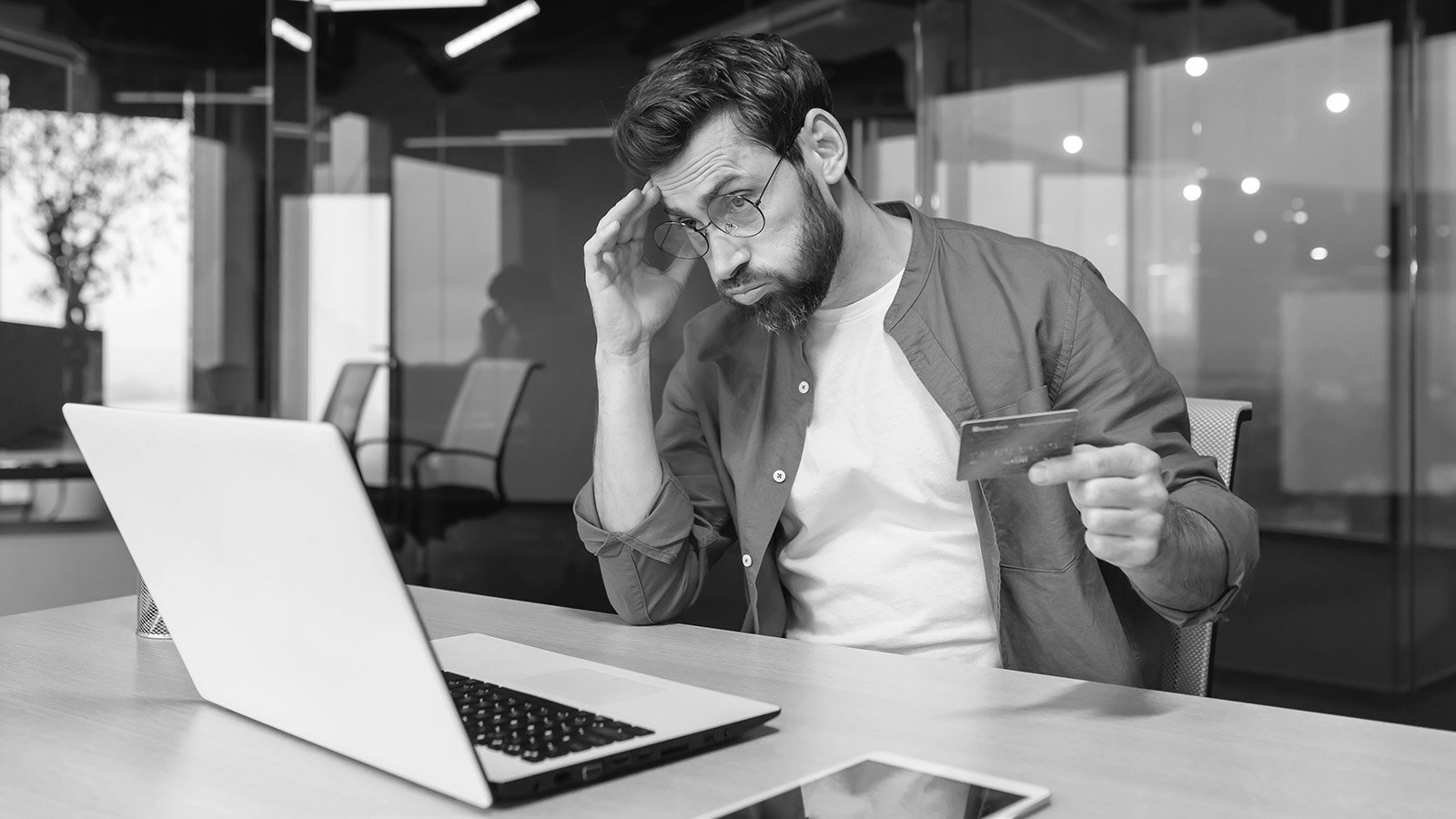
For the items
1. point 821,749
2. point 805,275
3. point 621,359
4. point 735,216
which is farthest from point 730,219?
point 821,749

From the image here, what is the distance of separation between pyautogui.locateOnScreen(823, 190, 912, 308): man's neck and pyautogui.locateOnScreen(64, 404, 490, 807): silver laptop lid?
0.91 m

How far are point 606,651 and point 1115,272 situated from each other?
290cm

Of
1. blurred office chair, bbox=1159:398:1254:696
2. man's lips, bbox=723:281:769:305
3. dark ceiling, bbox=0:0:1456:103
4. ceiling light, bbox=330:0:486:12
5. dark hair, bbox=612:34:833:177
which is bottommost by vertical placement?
blurred office chair, bbox=1159:398:1254:696

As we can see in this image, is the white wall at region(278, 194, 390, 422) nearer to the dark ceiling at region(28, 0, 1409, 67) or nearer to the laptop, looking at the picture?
the dark ceiling at region(28, 0, 1409, 67)

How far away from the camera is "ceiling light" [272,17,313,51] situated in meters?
4.11

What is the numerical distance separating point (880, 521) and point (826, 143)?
0.50 m

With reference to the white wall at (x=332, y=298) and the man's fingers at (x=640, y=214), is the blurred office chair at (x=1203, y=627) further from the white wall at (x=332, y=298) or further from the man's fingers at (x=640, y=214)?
the white wall at (x=332, y=298)

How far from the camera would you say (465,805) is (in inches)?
28.6

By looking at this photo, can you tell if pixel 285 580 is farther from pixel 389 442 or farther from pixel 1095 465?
pixel 389 442

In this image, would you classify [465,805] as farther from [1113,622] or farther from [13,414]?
[13,414]

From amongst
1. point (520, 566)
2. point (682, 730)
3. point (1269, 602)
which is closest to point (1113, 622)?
point (682, 730)

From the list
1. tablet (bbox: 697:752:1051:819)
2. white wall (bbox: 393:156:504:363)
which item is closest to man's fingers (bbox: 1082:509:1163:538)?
tablet (bbox: 697:752:1051:819)

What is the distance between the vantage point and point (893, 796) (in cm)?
73

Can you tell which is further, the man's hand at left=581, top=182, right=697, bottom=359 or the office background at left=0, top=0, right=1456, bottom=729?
the office background at left=0, top=0, right=1456, bottom=729
